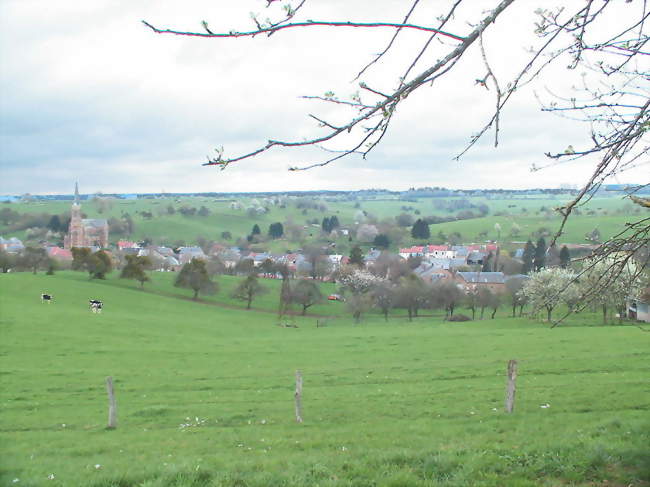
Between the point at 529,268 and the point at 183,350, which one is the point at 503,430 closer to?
the point at 183,350

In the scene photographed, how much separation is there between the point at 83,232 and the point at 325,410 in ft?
389

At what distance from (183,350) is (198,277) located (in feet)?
110

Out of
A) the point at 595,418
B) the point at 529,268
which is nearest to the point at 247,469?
the point at 595,418

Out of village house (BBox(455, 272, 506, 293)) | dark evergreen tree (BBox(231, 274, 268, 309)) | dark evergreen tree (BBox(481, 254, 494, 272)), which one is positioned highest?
dark evergreen tree (BBox(481, 254, 494, 272))

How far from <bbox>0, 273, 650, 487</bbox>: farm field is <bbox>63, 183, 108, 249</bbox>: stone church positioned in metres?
91.0

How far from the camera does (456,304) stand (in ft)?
188

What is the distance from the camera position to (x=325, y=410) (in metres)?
13.6

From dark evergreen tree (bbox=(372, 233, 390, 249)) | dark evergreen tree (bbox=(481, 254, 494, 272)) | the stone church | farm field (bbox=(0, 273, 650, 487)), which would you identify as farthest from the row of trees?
the stone church

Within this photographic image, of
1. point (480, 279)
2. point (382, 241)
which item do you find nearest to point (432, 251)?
point (382, 241)

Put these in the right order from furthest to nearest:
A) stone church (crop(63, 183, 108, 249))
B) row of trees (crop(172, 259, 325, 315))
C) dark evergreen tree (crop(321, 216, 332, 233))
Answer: dark evergreen tree (crop(321, 216, 332, 233))
stone church (crop(63, 183, 108, 249))
row of trees (crop(172, 259, 325, 315))

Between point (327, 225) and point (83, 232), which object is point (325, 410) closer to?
point (83, 232)

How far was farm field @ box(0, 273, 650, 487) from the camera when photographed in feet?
21.4

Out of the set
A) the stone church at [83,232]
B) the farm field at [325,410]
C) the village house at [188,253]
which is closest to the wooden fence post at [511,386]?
the farm field at [325,410]

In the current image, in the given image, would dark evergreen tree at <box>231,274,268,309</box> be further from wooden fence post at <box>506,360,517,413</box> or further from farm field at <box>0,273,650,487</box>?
wooden fence post at <box>506,360,517,413</box>
